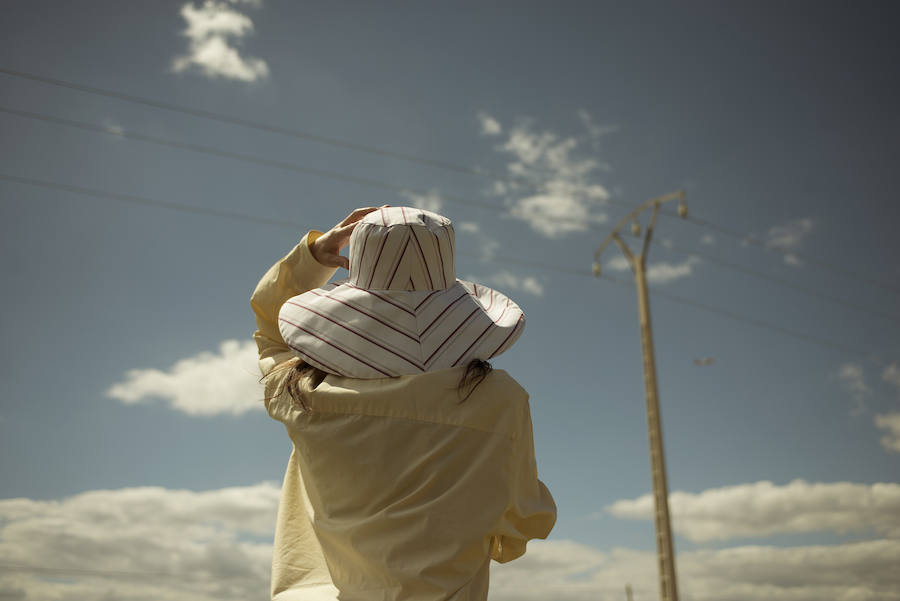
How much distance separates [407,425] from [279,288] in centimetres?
75

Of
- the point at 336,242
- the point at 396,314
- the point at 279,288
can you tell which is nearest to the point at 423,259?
the point at 396,314

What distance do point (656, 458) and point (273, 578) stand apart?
35.1ft

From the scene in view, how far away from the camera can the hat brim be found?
1703 millimetres

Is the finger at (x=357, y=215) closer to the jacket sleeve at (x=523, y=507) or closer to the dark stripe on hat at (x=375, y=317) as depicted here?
the dark stripe on hat at (x=375, y=317)

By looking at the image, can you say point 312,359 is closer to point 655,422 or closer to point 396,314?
point 396,314

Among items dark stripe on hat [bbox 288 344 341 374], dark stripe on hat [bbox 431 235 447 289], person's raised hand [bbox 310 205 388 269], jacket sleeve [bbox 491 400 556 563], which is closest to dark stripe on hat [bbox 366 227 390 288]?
dark stripe on hat [bbox 431 235 447 289]

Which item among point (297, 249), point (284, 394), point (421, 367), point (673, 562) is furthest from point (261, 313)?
point (673, 562)

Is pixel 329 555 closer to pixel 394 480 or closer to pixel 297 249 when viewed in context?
pixel 394 480

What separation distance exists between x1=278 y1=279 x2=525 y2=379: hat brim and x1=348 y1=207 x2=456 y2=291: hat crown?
0.03 meters

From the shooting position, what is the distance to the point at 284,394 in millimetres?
1833

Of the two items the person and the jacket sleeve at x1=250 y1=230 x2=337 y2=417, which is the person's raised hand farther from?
the person

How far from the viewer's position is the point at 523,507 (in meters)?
1.74

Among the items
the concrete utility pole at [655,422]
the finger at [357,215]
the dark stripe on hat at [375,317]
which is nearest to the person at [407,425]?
the dark stripe on hat at [375,317]

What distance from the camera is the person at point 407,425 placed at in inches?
64.7
